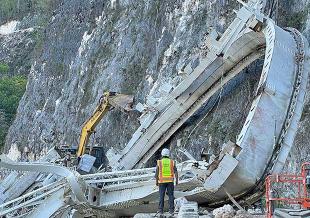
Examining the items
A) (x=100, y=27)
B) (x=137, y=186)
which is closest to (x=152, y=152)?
(x=137, y=186)

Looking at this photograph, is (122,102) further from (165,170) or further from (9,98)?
(9,98)

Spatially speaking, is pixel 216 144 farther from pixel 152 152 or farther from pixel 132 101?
pixel 132 101

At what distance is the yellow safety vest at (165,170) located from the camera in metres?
13.0

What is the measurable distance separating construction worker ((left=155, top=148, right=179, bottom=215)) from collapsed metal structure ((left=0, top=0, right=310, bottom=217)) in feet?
6.38

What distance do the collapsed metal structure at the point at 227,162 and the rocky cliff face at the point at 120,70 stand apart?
1.24m

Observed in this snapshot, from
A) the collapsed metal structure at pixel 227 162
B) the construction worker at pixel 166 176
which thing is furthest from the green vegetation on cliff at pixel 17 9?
the construction worker at pixel 166 176

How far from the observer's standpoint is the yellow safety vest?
12984mm

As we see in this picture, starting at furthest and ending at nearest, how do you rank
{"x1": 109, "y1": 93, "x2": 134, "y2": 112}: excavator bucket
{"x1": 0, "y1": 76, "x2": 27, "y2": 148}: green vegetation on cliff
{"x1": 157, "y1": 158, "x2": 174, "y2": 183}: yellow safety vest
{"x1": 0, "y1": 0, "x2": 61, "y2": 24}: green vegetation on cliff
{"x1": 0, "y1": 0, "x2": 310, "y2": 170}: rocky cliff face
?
{"x1": 0, "y1": 0, "x2": 61, "y2": 24}: green vegetation on cliff < {"x1": 0, "y1": 76, "x2": 27, "y2": 148}: green vegetation on cliff < {"x1": 109, "y1": 93, "x2": 134, "y2": 112}: excavator bucket < {"x1": 0, "y1": 0, "x2": 310, "y2": 170}: rocky cliff face < {"x1": 157, "y1": 158, "x2": 174, "y2": 183}: yellow safety vest

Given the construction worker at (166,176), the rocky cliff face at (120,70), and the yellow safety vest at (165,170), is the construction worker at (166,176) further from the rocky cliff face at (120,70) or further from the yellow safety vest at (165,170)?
the rocky cliff face at (120,70)

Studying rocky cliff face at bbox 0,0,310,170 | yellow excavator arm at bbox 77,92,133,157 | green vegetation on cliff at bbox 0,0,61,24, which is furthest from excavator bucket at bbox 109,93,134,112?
green vegetation on cliff at bbox 0,0,61,24

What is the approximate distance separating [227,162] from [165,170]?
2.13m

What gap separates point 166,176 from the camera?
13.1m

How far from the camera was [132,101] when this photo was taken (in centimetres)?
2597

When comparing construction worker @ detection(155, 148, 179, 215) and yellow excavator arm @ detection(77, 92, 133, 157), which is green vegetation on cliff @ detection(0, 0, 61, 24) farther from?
construction worker @ detection(155, 148, 179, 215)
